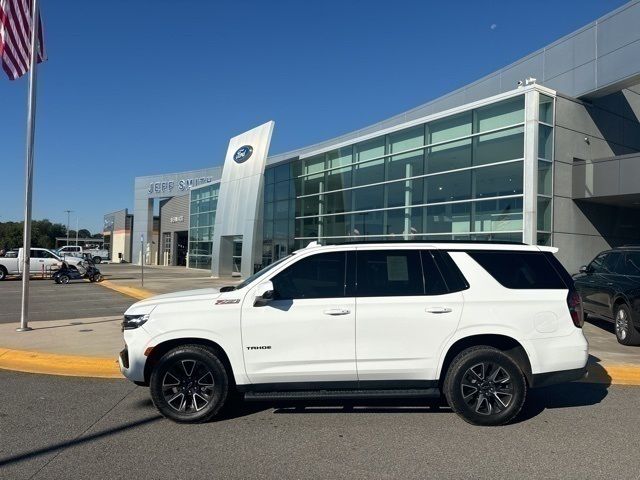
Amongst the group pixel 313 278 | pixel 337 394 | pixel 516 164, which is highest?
pixel 516 164

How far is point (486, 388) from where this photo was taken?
5262 millimetres

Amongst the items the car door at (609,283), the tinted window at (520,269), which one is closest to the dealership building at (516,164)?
the car door at (609,283)

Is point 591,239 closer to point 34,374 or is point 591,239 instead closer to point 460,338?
point 460,338

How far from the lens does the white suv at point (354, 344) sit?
522 centimetres

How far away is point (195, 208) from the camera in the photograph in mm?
45688

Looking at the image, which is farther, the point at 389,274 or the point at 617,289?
the point at 617,289

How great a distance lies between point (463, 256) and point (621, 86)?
1632 cm

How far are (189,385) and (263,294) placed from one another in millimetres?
1174

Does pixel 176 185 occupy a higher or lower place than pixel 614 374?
higher

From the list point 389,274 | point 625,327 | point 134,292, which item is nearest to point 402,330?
point 389,274

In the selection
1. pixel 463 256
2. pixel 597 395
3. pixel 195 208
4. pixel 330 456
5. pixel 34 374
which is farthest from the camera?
pixel 195 208

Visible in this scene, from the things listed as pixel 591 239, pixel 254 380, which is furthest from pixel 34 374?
pixel 591 239

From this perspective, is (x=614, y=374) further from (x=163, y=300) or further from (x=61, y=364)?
(x=61, y=364)

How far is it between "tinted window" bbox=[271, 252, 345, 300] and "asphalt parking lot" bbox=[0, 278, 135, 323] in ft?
29.5
